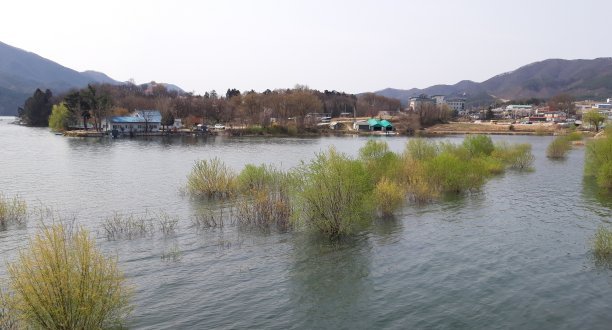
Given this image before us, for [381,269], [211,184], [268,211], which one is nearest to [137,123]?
[211,184]

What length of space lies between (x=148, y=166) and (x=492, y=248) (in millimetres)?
46597

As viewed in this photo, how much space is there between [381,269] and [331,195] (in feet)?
18.0

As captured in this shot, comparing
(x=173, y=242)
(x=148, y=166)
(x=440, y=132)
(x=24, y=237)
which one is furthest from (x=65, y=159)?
(x=440, y=132)

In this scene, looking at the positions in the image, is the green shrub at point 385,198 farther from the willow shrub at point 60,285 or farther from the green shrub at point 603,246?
the willow shrub at point 60,285

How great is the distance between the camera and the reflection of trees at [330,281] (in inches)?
707

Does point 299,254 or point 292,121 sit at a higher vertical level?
point 292,121

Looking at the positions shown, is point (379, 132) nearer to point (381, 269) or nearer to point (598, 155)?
point (598, 155)

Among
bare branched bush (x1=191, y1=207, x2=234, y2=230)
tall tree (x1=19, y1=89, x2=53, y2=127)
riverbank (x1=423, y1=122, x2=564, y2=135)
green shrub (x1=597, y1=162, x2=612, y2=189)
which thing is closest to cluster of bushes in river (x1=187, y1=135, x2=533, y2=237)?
bare branched bush (x1=191, y1=207, x2=234, y2=230)

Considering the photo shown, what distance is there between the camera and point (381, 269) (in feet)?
75.3

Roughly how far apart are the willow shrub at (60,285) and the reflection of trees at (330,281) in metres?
7.55

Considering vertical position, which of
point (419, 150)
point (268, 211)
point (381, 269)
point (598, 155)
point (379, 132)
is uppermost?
point (379, 132)

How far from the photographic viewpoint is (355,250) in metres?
25.5

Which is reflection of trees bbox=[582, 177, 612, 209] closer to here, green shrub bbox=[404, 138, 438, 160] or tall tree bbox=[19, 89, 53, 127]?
green shrub bbox=[404, 138, 438, 160]

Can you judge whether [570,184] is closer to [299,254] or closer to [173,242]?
[299,254]
